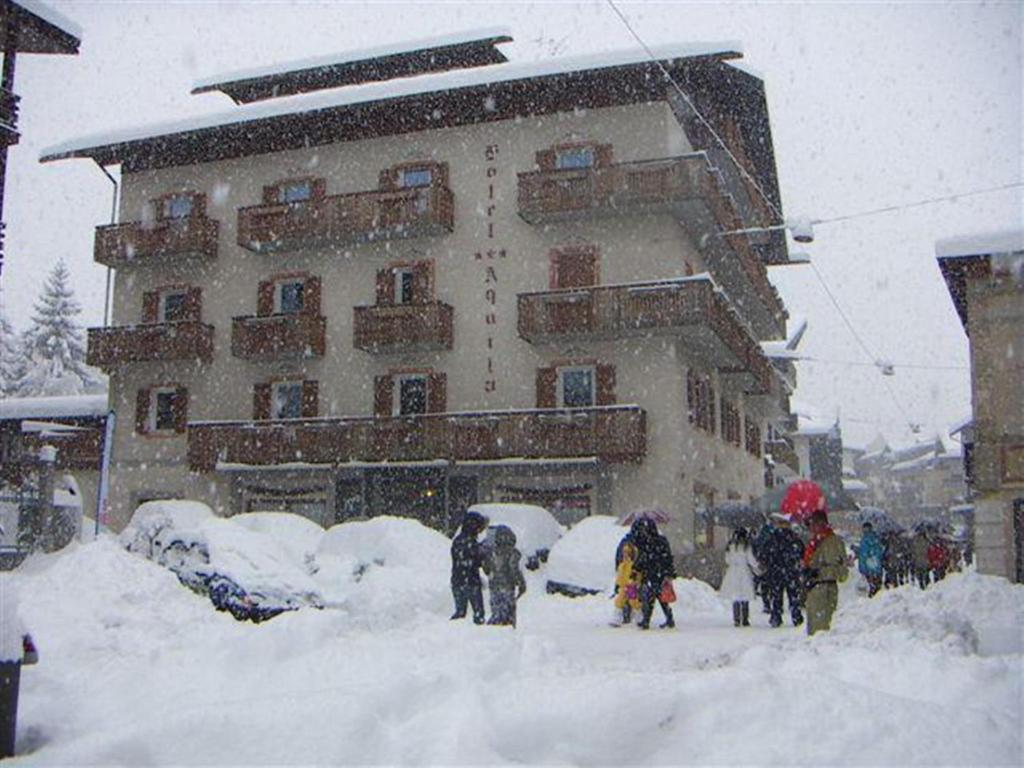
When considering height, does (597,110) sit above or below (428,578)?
above

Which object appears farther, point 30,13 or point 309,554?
point 309,554

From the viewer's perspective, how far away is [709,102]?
28750 millimetres

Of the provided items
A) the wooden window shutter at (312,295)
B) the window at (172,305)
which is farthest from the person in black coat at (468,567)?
the window at (172,305)

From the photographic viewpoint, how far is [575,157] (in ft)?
89.7

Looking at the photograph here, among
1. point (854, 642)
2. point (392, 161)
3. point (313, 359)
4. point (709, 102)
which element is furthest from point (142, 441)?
point (854, 642)

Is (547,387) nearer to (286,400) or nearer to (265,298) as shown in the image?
(286,400)

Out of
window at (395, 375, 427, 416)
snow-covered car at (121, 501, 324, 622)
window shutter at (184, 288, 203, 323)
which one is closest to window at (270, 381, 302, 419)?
window at (395, 375, 427, 416)

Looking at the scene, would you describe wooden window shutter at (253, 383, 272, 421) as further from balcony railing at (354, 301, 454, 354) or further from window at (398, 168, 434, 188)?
window at (398, 168, 434, 188)

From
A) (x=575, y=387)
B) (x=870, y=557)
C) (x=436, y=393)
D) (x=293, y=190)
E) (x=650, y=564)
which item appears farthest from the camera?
(x=293, y=190)

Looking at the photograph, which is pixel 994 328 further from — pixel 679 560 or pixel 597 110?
pixel 597 110

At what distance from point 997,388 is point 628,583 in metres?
8.27

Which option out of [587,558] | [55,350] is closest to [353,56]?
[587,558]

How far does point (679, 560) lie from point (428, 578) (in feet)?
28.4

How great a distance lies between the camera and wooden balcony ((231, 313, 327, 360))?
1134 inches
